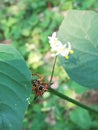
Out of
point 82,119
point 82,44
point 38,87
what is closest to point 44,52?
point 82,119

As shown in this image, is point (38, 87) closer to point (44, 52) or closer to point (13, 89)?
point (13, 89)

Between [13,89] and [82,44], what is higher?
[82,44]

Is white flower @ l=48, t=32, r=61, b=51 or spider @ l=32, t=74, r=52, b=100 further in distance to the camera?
white flower @ l=48, t=32, r=61, b=51

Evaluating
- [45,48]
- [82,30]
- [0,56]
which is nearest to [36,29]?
[45,48]

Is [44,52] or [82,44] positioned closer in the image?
[82,44]

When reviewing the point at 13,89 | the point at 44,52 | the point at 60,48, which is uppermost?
the point at 44,52

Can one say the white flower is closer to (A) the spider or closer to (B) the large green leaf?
(B) the large green leaf

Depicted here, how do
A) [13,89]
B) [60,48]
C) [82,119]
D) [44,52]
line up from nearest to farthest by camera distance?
1. [13,89]
2. [60,48]
3. [82,119]
4. [44,52]

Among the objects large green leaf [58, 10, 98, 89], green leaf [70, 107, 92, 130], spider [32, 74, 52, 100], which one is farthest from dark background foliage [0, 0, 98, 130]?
spider [32, 74, 52, 100]
